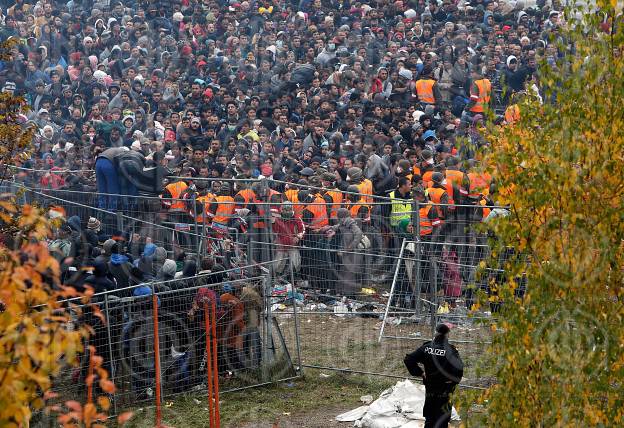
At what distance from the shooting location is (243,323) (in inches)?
450

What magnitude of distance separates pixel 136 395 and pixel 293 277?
2.75 m

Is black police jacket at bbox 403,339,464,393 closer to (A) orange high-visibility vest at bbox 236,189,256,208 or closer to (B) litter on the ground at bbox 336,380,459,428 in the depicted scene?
(B) litter on the ground at bbox 336,380,459,428

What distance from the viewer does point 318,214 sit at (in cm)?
1355

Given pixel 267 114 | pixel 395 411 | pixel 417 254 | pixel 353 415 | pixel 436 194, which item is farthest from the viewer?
pixel 267 114

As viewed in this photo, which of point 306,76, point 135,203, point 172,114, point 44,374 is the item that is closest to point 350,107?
point 306,76

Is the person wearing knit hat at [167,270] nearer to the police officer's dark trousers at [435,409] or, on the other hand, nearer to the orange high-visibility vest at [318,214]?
the orange high-visibility vest at [318,214]

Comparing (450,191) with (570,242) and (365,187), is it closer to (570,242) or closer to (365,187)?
(365,187)

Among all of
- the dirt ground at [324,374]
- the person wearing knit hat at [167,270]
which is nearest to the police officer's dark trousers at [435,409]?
the dirt ground at [324,374]

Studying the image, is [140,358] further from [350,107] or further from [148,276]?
[350,107]

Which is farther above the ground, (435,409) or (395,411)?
(435,409)

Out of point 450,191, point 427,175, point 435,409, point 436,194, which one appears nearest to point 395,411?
point 435,409

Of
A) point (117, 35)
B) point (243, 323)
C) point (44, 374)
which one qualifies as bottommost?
point (243, 323)

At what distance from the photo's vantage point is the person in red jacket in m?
13.2

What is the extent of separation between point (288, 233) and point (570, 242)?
324 inches
